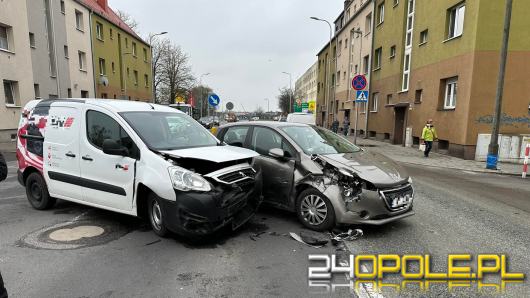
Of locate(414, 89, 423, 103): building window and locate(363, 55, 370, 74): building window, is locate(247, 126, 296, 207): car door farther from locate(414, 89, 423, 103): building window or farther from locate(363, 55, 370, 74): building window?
locate(363, 55, 370, 74): building window

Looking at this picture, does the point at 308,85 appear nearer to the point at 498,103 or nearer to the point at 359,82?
the point at 359,82

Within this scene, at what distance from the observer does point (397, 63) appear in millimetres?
21344

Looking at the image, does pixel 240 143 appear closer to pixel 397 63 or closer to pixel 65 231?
pixel 65 231

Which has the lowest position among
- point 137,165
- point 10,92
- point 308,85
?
point 137,165

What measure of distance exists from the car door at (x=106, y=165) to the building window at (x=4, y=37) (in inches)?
721

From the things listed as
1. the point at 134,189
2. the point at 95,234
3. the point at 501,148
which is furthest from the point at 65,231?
the point at 501,148

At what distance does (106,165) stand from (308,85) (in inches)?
3910

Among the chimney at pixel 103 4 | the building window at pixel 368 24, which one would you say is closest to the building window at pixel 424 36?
the building window at pixel 368 24

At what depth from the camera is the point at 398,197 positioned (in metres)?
4.66

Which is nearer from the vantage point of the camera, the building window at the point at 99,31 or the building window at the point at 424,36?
the building window at the point at 424,36

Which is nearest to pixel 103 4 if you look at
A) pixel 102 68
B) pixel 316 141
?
pixel 102 68

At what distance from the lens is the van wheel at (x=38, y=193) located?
560cm

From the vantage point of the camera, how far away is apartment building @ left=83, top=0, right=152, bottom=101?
2988cm

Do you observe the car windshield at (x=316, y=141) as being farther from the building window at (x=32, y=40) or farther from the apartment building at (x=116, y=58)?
the apartment building at (x=116, y=58)
